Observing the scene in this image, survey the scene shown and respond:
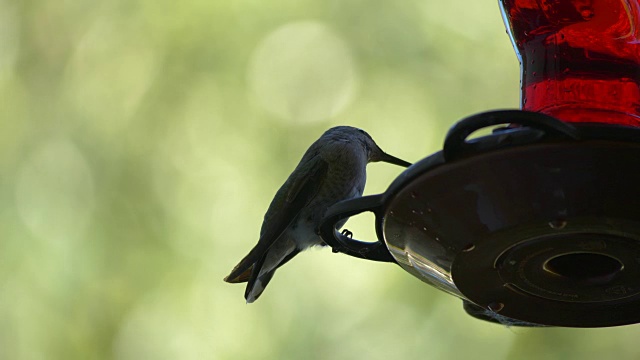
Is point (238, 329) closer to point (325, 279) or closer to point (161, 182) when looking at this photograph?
point (325, 279)

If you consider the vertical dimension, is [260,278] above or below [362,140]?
below

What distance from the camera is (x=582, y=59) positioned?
2.43 metres

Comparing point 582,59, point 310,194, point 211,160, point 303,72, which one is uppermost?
point 303,72

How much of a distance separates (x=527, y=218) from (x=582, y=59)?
74cm

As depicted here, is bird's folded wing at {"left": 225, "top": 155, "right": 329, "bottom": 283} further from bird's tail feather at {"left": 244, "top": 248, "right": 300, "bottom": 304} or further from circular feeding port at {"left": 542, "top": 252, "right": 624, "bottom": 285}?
circular feeding port at {"left": 542, "top": 252, "right": 624, "bottom": 285}

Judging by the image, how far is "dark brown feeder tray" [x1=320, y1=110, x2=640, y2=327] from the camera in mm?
1774

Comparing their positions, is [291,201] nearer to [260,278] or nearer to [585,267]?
[260,278]

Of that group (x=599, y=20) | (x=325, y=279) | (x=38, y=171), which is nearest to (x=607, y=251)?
(x=599, y=20)

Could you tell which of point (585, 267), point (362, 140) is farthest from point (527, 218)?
point (362, 140)

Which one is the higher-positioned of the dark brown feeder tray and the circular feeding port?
the dark brown feeder tray

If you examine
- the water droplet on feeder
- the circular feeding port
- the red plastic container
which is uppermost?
the red plastic container

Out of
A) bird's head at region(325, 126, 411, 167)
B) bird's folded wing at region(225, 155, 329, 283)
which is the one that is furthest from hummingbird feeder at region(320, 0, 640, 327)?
bird's head at region(325, 126, 411, 167)

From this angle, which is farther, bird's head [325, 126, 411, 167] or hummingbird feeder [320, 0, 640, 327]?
bird's head [325, 126, 411, 167]

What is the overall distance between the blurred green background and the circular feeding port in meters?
3.17
